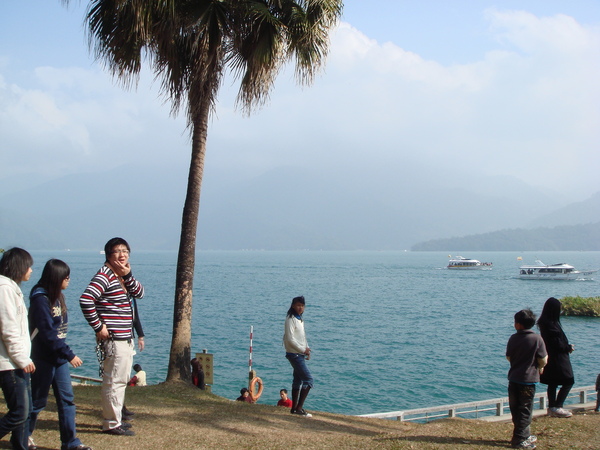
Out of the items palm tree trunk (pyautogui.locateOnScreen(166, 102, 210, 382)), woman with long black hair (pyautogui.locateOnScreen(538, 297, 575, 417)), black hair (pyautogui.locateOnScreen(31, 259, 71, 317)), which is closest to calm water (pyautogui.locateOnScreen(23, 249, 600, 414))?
palm tree trunk (pyautogui.locateOnScreen(166, 102, 210, 382))

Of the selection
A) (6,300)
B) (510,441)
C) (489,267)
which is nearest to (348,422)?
(510,441)

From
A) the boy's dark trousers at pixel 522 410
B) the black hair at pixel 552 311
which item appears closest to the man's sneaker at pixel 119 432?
the boy's dark trousers at pixel 522 410

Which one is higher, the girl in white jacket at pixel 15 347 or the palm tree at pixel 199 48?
the palm tree at pixel 199 48

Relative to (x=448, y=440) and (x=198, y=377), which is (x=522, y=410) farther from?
(x=198, y=377)

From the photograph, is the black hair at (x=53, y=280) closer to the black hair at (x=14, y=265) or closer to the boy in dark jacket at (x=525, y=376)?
the black hair at (x=14, y=265)

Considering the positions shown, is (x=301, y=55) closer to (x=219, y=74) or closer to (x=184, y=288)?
(x=219, y=74)

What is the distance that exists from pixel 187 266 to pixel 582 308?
146ft

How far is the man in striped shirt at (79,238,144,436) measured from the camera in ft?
17.1

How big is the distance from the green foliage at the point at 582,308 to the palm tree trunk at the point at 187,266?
43777 mm

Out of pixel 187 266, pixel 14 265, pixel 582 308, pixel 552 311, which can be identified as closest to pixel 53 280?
pixel 14 265

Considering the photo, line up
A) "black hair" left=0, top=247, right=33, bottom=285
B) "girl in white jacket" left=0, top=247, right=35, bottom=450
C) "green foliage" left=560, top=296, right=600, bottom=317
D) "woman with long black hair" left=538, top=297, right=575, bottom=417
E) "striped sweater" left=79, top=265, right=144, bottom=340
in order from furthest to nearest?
"green foliage" left=560, top=296, right=600, bottom=317 < "woman with long black hair" left=538, top=297, right=575, bottom=417 < "striped sweater" left=79, top=265, right=144, bottom=340 < "black hair" left=0, top=247, right=33, bottom=285 < "girl in white jacket" left=0, top=247, right=35, bottom=450

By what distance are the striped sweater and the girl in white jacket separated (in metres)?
0.65

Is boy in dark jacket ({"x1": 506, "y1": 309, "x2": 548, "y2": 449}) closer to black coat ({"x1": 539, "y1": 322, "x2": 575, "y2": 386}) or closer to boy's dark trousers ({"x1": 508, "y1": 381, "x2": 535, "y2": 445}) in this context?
boy's dark trousers ({"x1": 508, "y1": 381, "x2": 535, "y2": 445})

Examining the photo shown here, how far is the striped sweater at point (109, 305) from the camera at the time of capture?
5.17m
